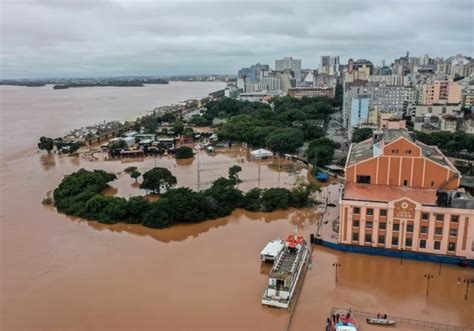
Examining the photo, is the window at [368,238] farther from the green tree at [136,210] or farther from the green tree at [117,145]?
the green tree at [117,145]

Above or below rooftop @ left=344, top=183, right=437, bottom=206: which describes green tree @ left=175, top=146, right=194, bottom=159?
below

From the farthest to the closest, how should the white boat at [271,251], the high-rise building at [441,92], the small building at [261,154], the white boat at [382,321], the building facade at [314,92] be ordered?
the building facade at [314,92]
the high-rise building at [441,92]
the small building at [261,154]
the white boat at [271,251]
the white boat at [382,321]

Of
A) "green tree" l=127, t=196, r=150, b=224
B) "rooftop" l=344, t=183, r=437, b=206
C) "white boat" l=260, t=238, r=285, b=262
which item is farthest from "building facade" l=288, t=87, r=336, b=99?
"white boat" l=260, t=238, r=285, b=262

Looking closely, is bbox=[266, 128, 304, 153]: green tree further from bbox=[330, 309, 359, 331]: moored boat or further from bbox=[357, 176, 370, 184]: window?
bbox=[330, 309, 359, 331]: moored boat

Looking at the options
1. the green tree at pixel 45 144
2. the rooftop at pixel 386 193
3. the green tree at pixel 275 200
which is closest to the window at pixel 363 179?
the rooftop at pixel 386 193

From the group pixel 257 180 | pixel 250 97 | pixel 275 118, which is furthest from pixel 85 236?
pixel 250 97

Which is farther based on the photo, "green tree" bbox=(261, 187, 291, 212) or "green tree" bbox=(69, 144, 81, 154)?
"green tree" bbox=(69, 144, 81, 154)
